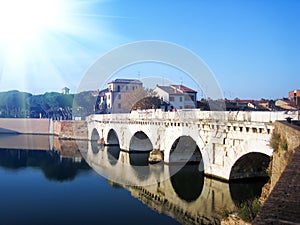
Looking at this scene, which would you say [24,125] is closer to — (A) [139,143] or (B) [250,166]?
(A) [139,143]

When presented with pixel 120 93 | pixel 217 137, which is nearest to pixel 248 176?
pixel 217 137

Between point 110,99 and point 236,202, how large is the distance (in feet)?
172

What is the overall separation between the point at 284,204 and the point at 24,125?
75877mm

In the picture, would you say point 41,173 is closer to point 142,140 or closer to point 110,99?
point 142,140

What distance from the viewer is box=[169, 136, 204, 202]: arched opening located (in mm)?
19106

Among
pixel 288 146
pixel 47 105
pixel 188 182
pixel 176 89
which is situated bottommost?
pixel 188 182

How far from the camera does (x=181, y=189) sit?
1986cm

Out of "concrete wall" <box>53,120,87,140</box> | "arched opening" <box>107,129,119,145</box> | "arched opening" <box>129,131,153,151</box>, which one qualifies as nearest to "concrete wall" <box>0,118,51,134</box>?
"concrete wall" <box>53,120,87,140</box>

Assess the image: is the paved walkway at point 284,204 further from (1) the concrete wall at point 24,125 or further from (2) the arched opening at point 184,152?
(1) the concrete wall at point 24,125

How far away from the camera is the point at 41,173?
26031 millimetres

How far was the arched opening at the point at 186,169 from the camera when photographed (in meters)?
19.1

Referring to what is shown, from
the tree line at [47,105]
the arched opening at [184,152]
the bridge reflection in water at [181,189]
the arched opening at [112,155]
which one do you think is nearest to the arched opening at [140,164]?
the bridge reflection in water at [181,189]

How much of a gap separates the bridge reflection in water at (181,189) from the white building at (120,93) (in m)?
33.0

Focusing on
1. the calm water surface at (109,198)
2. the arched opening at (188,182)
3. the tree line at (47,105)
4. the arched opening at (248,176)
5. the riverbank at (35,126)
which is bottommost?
the calm water surface at (109,198)
